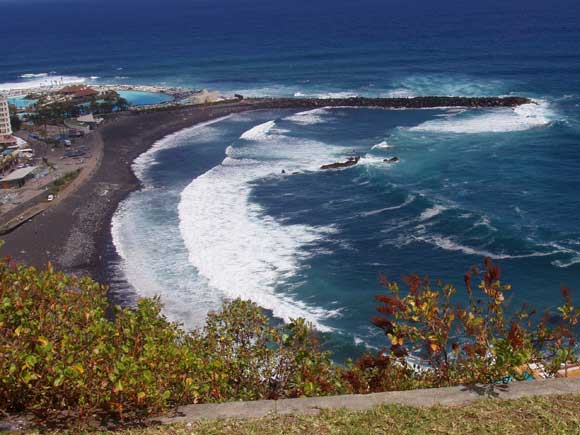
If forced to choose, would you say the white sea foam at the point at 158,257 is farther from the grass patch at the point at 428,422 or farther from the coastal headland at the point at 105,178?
the grass patch at the point at 428,422

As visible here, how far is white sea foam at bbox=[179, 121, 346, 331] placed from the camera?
1036 inches

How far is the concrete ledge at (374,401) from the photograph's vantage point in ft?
28.8

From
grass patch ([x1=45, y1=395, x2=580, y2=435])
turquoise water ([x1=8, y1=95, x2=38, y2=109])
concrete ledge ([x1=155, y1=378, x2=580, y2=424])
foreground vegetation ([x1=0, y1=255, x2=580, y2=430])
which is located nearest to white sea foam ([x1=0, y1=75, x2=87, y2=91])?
turquoise water ([x1=8, y1=95, x2=38, y2=109])

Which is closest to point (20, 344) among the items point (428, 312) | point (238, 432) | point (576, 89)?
point (238, 432)

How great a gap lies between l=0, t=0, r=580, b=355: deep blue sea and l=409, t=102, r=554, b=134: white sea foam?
0.76ft

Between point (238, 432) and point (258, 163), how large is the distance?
38627 mm

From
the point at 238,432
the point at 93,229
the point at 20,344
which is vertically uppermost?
the point at 20,344

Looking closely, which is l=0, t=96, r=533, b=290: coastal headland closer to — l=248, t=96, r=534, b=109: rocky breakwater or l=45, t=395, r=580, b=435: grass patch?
l=248, t=96, r=534, b=109: rocky breakwater

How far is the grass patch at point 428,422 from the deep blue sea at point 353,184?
13.5m

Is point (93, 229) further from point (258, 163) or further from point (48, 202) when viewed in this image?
point (258, 163)

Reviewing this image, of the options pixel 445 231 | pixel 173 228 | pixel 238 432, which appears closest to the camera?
pixel 238 432

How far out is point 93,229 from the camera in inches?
1394

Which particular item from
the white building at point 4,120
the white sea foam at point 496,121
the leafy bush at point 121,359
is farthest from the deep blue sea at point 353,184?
the white building at point 4,120

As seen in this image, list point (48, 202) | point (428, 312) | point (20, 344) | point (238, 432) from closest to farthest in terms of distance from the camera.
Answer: point (238, 432) < point (20, 344) < point (428, 312) < point (48, 202)
